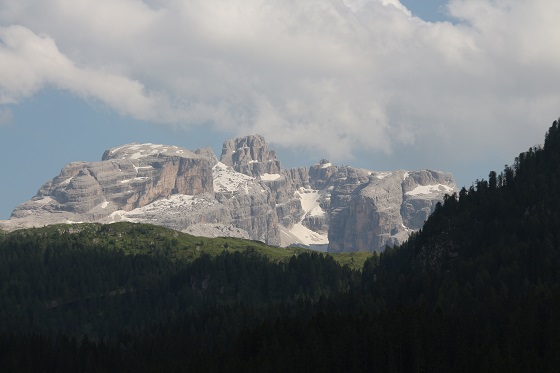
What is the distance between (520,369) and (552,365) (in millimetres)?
6797

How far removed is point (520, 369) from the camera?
19750cm

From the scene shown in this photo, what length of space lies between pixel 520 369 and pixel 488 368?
645cm

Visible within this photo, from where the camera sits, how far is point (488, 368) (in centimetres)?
19738

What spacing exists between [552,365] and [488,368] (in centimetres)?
1319

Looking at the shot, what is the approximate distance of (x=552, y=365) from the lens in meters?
198
